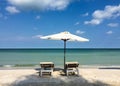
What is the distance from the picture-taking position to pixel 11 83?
8336 mm

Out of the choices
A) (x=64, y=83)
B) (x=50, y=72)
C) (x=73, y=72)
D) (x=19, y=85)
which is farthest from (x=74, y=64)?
(x=19, y=85)

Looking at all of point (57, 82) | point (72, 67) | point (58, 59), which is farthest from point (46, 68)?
point (58, 59)

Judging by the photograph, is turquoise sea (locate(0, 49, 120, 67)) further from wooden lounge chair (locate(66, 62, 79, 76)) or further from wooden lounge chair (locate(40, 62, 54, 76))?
wooden lounge chair (locate(66, 62, 79, 76))

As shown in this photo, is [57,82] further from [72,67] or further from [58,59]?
[58,59]

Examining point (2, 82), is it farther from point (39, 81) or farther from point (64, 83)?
point (64, 83)

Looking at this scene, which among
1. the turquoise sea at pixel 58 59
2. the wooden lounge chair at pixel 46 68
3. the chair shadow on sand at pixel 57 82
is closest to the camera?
the chair shadow on sand at pixel 57 82

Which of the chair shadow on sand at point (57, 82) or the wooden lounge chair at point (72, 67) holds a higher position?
the wooden lounge chair at point (72, 67)

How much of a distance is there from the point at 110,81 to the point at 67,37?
9.72ft

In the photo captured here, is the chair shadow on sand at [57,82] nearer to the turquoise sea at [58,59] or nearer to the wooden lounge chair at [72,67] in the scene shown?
the wooden lounge chair at [72,67]

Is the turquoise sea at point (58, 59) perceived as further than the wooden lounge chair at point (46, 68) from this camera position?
Yes

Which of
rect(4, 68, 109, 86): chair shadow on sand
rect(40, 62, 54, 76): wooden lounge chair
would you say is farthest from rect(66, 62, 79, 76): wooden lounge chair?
rect(4, 68, 109, 86): chair shadow on sand

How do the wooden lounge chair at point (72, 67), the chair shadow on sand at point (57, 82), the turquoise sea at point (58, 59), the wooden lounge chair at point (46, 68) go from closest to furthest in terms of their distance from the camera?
the chair shadow on sand at point (57, 82)
the wooden lounge chair at point (46, 68)
the wooden lounge chair at point (72, 67)
the turquoise sea at point (58, 59)

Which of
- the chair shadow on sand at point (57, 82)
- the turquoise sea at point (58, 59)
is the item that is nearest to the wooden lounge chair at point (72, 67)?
the chair shadow on sand at point (57, 82)

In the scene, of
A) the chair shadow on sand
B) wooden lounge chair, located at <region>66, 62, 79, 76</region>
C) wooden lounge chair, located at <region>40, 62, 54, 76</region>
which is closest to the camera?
the chair shadow on sand
